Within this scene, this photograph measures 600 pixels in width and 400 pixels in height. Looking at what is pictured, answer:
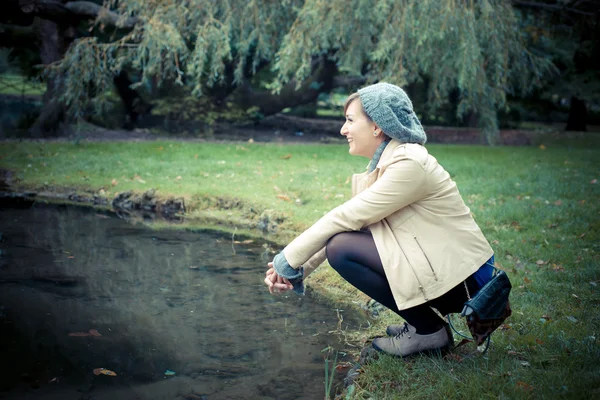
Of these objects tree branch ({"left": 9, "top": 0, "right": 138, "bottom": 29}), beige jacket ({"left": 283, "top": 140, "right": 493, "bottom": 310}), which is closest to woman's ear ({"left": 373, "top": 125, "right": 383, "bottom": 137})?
beige jacket ({"left": 283, "top": 140, "right": 493, "bottom": 310})

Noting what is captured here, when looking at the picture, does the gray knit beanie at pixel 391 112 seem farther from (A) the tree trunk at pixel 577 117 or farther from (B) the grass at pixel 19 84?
(A) the tree trunk at pixel 577 117

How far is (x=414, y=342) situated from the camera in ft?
11.1

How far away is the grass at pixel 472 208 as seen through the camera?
3.15 m

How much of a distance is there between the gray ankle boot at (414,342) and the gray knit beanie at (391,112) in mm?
1069

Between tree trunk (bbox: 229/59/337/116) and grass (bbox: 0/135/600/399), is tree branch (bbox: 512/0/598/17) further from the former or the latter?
tree trunk (bbox: 229/59/337/116)

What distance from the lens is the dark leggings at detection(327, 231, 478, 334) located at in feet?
10.4

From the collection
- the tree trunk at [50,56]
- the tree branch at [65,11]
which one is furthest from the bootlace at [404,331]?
the tree trunk at [50,56]

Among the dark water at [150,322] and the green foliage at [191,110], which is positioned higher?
the green foliage at [191,110]

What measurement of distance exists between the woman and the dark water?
72 centimetres

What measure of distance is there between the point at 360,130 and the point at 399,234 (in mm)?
604

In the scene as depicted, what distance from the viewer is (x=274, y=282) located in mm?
3314

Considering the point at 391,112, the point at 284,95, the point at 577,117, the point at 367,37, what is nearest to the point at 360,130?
the point at 391,112

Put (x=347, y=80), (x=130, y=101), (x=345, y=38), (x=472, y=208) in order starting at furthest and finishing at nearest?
(x=130, y=101) → (x=347, y=80) → (x=345, y=38) → (x=472, y=208)

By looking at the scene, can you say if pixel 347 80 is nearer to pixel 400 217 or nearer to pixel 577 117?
pixel 577 117
